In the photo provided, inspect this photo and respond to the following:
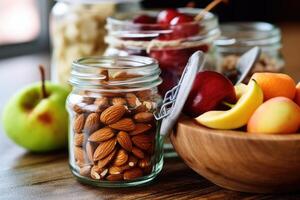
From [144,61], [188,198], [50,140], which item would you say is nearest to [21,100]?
[50,140]

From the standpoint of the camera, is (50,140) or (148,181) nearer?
(148,181)

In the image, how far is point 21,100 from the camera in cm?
99

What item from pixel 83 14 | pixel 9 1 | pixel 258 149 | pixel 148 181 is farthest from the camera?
pixel 9 1

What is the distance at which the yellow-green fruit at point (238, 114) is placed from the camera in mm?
753

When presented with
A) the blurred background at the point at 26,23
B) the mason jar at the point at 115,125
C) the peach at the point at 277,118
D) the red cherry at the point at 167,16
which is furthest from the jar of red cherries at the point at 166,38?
the blurred background at the point at 26,23

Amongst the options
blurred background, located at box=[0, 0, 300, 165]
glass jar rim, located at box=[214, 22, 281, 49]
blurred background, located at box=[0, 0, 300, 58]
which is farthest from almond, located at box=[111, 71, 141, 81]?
blurred background, located at box=[0, 0, 300, 58]

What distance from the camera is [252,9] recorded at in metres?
2.38

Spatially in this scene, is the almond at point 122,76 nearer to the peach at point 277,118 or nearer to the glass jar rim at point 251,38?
the peach at point 277,118

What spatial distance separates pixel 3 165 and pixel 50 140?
83 millimetres

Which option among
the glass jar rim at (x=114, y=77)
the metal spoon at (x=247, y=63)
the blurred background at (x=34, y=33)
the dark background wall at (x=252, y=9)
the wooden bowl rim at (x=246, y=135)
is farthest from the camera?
the dark background wall at (x=252, y=9)

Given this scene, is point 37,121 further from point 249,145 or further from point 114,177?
point 249,145

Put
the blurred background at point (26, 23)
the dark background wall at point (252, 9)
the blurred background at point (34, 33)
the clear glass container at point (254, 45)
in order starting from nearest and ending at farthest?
the clear glass container at point (254, 45)
the blurred background at point (34, 33)
the blurred background at point (26, 23)
the dark background wall at point (252, 9)

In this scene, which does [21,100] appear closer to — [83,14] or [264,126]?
[83,14]

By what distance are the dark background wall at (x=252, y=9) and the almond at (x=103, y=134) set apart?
1.38 metres
